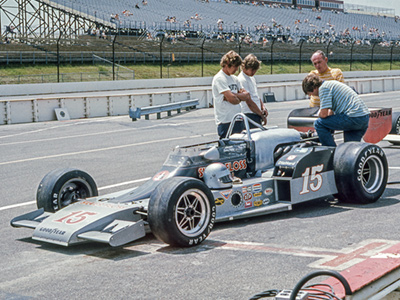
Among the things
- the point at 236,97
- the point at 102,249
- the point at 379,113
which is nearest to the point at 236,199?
the point at 102,249

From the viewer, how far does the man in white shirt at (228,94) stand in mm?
7650

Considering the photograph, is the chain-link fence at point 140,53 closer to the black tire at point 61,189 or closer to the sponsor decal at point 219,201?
the black tire at point 61,189

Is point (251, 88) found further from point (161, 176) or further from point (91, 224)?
point (91, 224)

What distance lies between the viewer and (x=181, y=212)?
219 inches

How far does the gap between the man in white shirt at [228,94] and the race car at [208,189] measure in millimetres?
296

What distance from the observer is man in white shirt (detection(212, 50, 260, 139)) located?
7.65m

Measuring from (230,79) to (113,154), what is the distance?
212 inches

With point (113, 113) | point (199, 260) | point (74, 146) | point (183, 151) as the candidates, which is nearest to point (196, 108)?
point (113, 113)

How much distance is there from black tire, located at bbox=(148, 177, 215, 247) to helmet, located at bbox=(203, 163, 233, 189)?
0.52m

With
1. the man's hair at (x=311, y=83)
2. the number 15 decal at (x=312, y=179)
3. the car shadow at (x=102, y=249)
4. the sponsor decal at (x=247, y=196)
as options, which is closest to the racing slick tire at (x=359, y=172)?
the number 15 decal at (x=312, y=179)

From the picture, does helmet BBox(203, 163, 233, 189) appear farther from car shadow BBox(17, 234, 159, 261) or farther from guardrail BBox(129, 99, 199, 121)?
guardrail BBox(129, 99, 199, 121)

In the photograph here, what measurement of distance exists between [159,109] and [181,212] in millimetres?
16078

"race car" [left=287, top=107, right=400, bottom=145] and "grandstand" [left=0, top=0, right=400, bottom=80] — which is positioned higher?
"grandstand" [left=0, top=0, right=400, bottom=80]

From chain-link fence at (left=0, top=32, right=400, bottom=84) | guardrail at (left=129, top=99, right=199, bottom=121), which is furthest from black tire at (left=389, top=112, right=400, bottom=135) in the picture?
chain-link fence at (left=0, top=32, right=400, bottom=84)
